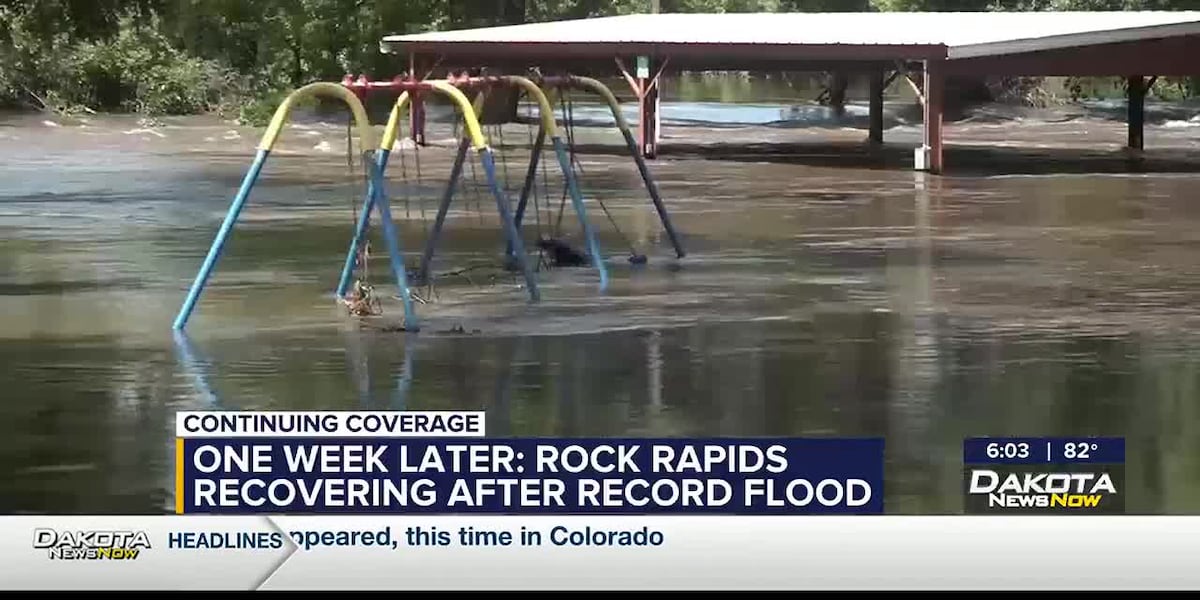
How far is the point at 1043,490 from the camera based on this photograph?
Result: 5203 mm

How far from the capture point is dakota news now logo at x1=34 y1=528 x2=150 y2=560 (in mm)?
5039

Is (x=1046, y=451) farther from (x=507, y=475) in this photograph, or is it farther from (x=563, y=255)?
(x=563, y=255)

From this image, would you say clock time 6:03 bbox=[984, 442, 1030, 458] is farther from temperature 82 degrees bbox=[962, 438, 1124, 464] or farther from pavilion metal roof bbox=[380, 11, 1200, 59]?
pavilion metal roof bbox=[380, 11, 1200, 59]

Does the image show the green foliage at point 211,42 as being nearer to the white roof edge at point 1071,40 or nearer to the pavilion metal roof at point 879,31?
the pavilion metal roof at point 879,31

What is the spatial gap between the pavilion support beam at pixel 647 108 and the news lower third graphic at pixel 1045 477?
1679 centimetres

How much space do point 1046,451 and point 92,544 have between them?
2283 millimetres

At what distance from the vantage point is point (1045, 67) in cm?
2283

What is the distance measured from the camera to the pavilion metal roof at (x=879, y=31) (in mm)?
17422

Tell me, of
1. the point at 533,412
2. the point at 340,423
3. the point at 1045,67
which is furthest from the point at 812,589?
the point at 1045,67

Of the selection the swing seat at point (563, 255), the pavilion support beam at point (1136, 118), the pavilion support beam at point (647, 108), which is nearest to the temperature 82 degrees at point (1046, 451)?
the swing seat at point (563, 255)

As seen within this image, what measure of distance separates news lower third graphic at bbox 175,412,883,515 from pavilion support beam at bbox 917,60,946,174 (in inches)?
732

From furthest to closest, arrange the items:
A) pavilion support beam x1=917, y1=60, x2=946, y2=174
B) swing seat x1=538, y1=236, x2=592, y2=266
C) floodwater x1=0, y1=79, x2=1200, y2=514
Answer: pavilion support beam x1=917, y1=60, x2=946, y2=174, swing seat x1=538, y1=236, x2=592, y2=266, floodwater x1=0, y1=79, x2=1200, y2=514

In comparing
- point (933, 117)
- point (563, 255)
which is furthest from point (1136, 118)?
point (563, 255)

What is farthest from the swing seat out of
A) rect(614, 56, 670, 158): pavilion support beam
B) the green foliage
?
rect(614, 56, 670, 158): pavilion support beam
